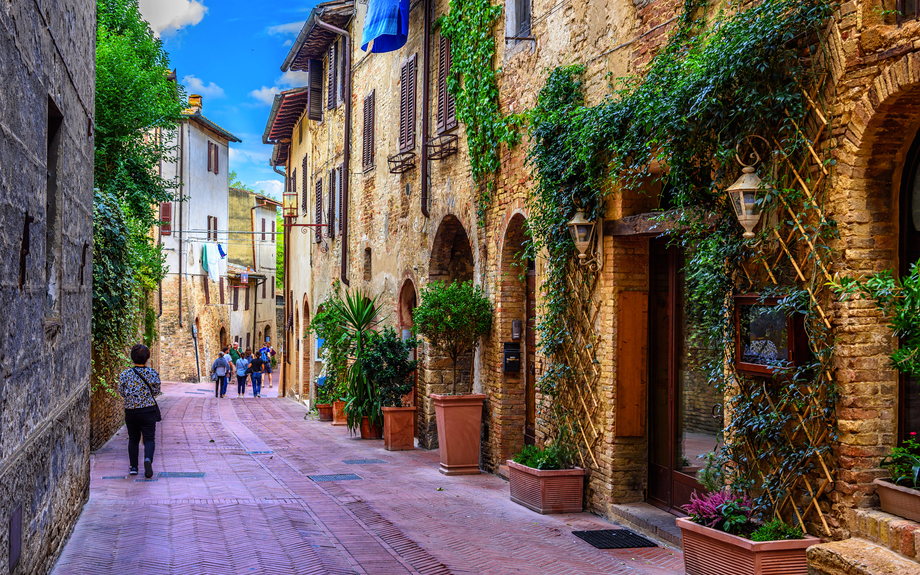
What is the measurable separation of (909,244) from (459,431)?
6384mm

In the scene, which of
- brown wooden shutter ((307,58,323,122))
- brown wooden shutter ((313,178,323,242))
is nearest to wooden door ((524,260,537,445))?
brown wooden shutter ((313,178,323,242))

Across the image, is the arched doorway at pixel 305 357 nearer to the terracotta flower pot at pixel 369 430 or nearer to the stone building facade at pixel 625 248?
the stone building facade at pixel 625 248

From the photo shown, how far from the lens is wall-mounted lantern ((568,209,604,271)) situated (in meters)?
7.85

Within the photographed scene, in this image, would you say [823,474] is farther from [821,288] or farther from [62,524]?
[62,524]

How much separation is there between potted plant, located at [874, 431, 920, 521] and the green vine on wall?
1.33ft

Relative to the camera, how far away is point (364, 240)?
56.6 feet

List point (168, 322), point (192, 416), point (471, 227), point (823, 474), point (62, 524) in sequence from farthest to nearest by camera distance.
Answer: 1. point (168, 322)
2. point (192, 416)
3. point (471, 227)
4. point (62, 524)
5. point (823, 474)

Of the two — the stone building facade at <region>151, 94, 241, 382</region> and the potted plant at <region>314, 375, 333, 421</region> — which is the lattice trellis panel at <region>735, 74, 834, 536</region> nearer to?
the potted plant at <region>314, 375, 333, 421</region>

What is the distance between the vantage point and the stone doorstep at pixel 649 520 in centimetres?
679

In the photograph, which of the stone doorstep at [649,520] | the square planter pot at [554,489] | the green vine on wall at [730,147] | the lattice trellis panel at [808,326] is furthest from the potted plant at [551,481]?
the lattice trellis panel at [808,326]

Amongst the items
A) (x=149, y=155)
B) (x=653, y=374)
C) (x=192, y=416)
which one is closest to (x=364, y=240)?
(x=149, y=155)

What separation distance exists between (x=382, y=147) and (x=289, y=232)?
47.3 feet

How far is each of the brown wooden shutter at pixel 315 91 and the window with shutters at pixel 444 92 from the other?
33.3 feet

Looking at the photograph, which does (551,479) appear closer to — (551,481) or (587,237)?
(551,481)
